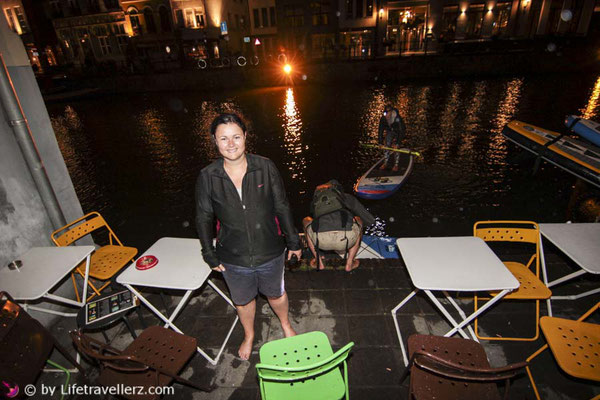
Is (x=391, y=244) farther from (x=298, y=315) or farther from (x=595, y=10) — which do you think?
(x=595, y=10)

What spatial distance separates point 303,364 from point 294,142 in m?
12.5

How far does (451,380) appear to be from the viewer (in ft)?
8.57

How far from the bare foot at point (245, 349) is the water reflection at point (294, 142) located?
6591mm

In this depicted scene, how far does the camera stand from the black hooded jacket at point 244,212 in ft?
9.29

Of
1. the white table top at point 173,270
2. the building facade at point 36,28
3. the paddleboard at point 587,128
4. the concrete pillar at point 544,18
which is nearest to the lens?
the white table top at point 173,270

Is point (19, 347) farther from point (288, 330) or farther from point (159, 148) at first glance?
point (159, 148)

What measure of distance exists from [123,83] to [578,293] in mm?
38957

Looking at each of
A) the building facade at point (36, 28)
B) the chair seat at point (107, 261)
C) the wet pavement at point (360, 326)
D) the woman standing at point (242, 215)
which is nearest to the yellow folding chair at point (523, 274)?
the wet pavement at point (360, 326)

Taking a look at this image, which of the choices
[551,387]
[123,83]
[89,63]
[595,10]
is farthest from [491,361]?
[89,63]

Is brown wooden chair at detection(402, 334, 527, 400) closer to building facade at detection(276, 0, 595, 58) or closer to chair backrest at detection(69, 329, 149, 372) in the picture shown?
chair backrest at detection(69, 329, 149, 372)

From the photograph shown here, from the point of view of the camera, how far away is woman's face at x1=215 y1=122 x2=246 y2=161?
2688mm

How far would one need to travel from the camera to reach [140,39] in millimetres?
37969

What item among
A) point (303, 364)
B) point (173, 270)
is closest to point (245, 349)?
point (303, 364)

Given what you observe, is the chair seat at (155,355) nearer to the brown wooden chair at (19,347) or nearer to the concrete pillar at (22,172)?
the brown wooden chair at (19,347)
